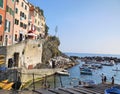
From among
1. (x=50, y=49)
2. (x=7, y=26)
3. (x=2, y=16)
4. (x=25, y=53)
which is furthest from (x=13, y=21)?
(x=50, y=49)

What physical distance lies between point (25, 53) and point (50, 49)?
168ft

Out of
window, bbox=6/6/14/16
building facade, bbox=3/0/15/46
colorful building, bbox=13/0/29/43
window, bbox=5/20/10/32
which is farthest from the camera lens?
colorful building, bbox=13/0/29/43

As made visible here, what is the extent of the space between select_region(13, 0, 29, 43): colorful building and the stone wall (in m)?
4.32

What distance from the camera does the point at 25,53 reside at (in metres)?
59.7

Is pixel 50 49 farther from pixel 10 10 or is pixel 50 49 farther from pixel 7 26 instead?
pixel 7 26

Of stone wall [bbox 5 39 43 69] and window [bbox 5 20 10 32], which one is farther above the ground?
A: window [bbox 5 20 10 32]

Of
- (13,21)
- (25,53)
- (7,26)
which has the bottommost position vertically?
(25,53)

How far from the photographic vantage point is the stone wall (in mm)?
50347

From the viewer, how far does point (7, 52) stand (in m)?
47.5

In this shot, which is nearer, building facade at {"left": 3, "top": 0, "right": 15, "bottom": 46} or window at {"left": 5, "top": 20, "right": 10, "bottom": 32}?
window at {"left": 5, "top": 20, "right": 10, "bottom": 32}

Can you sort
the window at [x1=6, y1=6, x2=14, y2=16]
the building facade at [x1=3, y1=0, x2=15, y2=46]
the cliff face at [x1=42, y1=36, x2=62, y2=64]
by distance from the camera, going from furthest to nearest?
the cliff face at [x1=42, y1=36, x2=62, y2=64], the window at [x1=6, y1=6, x2=14, y2=16], the building facade at [x1=3, y1=0, x2=15, y2=46]

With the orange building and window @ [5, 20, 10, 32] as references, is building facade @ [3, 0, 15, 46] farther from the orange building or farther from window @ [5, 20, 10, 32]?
the orange building

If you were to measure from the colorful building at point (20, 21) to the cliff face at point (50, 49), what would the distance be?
18.2 meters

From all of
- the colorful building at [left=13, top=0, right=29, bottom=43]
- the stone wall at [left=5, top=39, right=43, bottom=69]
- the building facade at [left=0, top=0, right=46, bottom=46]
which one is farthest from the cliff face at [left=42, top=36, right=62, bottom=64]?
the colorful building at [left=13, top=0, right=29, bottom=43]
